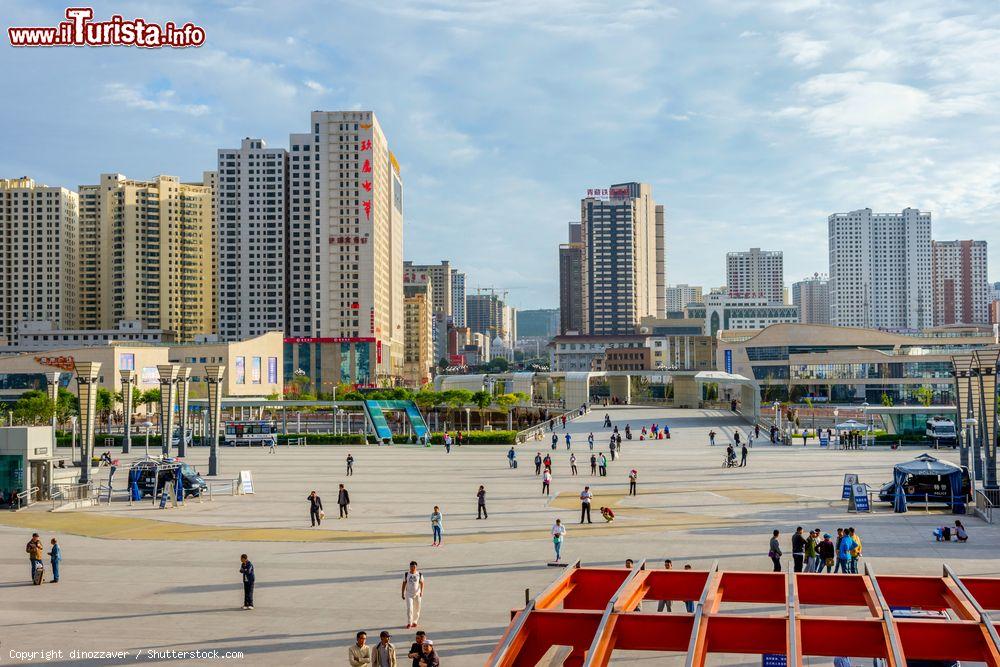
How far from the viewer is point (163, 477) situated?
34750mm

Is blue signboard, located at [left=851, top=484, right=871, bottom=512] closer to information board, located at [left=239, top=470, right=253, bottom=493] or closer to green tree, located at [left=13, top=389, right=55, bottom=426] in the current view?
information board, located at [left=239, top=470, right=253, bottom=493]

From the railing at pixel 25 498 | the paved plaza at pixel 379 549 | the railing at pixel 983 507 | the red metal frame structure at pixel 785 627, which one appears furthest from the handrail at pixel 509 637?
the railing at pixel 25 498

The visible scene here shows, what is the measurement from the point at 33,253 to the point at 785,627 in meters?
197

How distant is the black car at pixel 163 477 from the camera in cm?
3466

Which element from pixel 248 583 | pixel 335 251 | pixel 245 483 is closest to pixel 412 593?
pixel 248 583

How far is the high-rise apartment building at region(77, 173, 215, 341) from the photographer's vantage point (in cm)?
18025

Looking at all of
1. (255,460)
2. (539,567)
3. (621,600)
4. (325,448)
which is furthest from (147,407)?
(621,600)

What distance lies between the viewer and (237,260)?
161 m

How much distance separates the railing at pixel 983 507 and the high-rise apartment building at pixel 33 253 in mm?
182190

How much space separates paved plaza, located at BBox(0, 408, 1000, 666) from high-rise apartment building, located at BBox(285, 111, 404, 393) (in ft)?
345

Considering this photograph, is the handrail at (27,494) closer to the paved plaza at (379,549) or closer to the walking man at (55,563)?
the paved plaza at (379,549)

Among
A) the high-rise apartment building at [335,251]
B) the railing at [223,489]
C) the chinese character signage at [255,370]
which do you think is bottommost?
the railing at [223,489]

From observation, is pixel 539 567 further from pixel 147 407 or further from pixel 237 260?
pixel 237 260

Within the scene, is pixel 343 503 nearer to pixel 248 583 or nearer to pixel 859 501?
pixel 248 583
